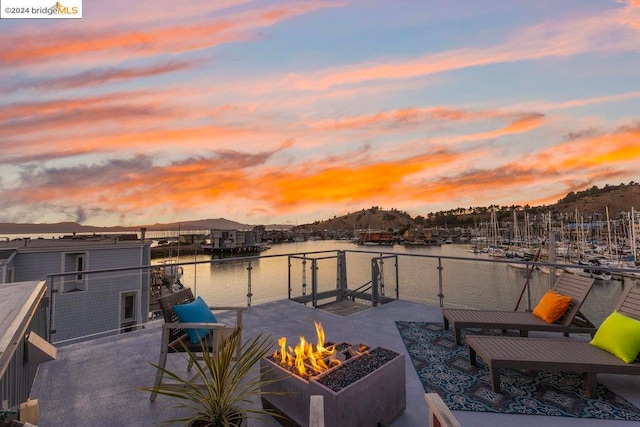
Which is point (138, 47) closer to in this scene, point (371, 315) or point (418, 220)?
point (371, 315)

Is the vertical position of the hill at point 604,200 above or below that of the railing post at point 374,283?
above

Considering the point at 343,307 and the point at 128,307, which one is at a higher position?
the point at 343,307

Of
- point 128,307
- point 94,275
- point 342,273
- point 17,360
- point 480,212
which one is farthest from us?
point 480,212

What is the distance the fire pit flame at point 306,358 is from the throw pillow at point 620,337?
2565mm

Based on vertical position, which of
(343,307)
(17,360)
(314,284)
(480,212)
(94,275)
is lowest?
(94,275)

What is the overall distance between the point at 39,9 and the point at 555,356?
9.24 m

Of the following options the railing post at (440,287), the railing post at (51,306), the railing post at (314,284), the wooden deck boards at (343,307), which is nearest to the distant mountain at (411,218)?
the railing post at (51,306)

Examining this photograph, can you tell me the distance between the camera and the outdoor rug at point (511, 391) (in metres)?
2.47

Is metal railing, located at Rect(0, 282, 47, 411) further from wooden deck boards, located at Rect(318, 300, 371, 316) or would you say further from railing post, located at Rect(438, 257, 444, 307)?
railing post, located at Rect(438, 257, 444, 307)

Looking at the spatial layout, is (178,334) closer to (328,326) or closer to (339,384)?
(339,384)

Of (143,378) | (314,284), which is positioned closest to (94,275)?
(314,284)

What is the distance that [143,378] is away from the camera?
3.09 metres

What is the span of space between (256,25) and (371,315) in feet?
22.3

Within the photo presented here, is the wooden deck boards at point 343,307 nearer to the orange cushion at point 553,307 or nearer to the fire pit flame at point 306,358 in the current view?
the orange cushion at point 553,307
